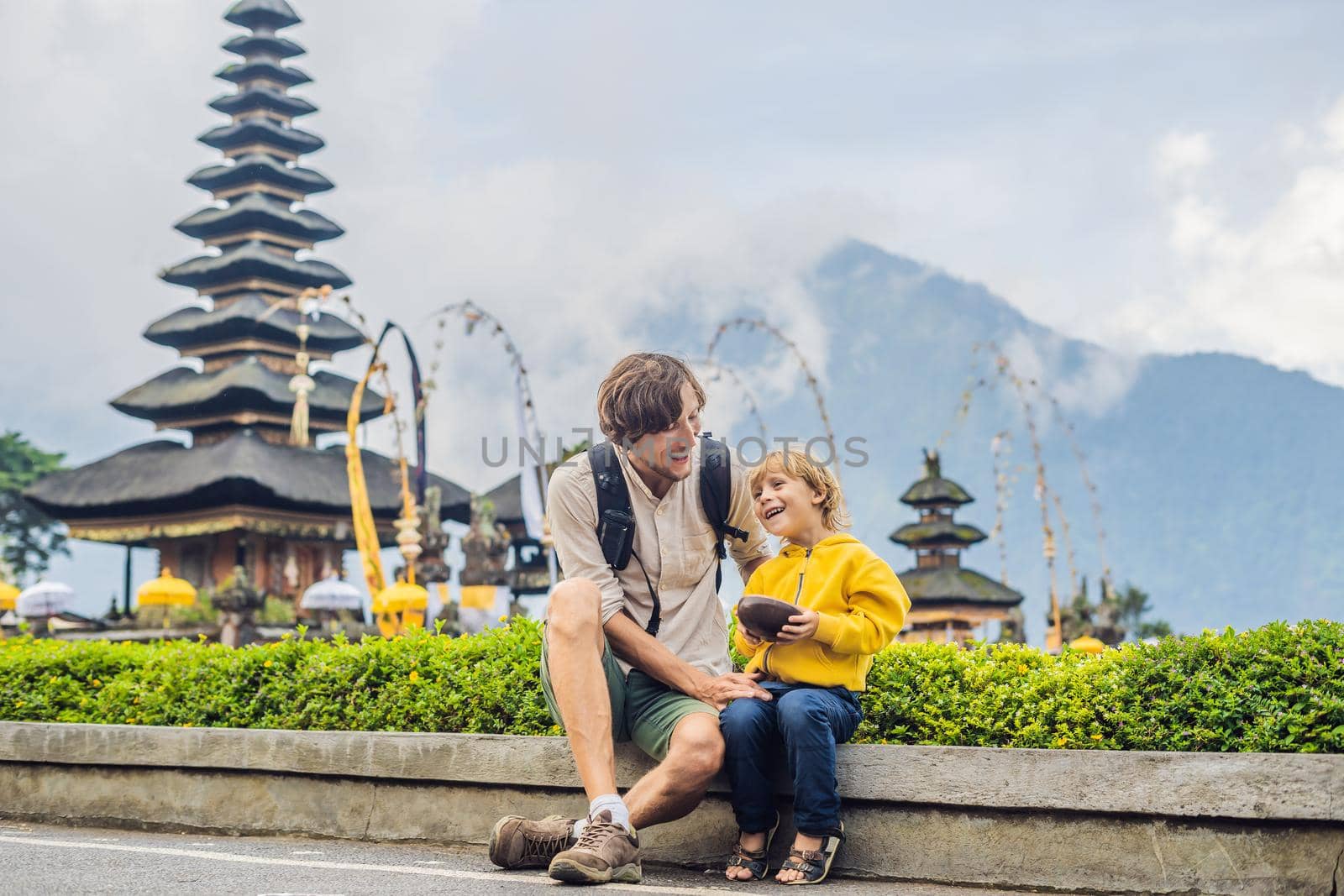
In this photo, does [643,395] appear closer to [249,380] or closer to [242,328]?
[249,380]

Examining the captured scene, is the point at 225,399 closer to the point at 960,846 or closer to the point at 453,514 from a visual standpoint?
the point at 453,514

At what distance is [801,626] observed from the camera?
181 inches

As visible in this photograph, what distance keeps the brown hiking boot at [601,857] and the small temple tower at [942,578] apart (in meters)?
37.5

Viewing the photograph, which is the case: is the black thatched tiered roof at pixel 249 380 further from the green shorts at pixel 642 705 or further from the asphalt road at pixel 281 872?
the green shorts at pixel 642 705

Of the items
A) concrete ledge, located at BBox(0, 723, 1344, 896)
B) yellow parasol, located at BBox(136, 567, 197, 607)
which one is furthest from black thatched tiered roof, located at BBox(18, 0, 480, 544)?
concrete ledge, located at BBox(0, 723, 1344, 896)

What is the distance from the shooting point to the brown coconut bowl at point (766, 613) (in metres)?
4.59

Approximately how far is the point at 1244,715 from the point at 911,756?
996 mm

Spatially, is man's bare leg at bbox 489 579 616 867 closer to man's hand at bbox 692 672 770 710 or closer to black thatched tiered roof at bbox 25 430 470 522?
man's hand at bbox 692 672 770 710

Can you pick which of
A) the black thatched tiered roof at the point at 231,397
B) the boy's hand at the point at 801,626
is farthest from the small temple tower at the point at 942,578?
the boy's hand at the point at 801,626

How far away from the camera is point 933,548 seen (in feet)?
146

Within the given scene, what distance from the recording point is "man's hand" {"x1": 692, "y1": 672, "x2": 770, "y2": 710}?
15.7ft

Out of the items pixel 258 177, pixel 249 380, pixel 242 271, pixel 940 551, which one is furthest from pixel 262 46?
pixel 940 551

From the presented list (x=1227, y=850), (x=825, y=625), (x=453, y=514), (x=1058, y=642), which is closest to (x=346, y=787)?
(x=825, y=625)

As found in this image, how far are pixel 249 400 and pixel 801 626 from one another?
3703cm
